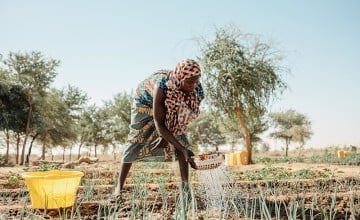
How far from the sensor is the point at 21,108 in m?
19.3

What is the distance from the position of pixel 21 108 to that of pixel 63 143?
5.73 m

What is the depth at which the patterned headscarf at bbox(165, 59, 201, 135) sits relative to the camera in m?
2.54

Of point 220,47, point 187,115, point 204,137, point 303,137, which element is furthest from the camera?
point 204,137

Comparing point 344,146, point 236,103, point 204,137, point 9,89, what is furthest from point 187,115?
point 204,137

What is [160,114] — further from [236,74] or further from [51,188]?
[236,74]

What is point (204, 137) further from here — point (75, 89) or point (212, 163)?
point (212, 163)

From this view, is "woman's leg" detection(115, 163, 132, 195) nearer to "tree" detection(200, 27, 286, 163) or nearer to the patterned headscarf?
the patterned headscarf

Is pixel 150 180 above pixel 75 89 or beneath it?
beneath

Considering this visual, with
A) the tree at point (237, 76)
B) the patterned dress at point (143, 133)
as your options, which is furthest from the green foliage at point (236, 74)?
the patterned dress at point (143, 133)

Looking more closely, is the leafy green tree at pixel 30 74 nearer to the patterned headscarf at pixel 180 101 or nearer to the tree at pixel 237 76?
the tree at pixel 237 76

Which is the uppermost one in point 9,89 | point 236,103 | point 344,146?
point 9,89

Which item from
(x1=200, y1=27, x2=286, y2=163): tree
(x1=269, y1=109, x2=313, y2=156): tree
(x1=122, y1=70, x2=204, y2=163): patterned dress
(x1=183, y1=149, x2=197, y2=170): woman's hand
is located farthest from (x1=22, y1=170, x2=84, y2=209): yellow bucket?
(x1=269, y1=109, x2=313, y2=156): tree

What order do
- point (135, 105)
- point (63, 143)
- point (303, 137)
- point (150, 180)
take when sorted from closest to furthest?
point (135, 105) < point (150, 180) < point (63, 143) < point (303, 137)

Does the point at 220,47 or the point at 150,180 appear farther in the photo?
the point at 220,47
